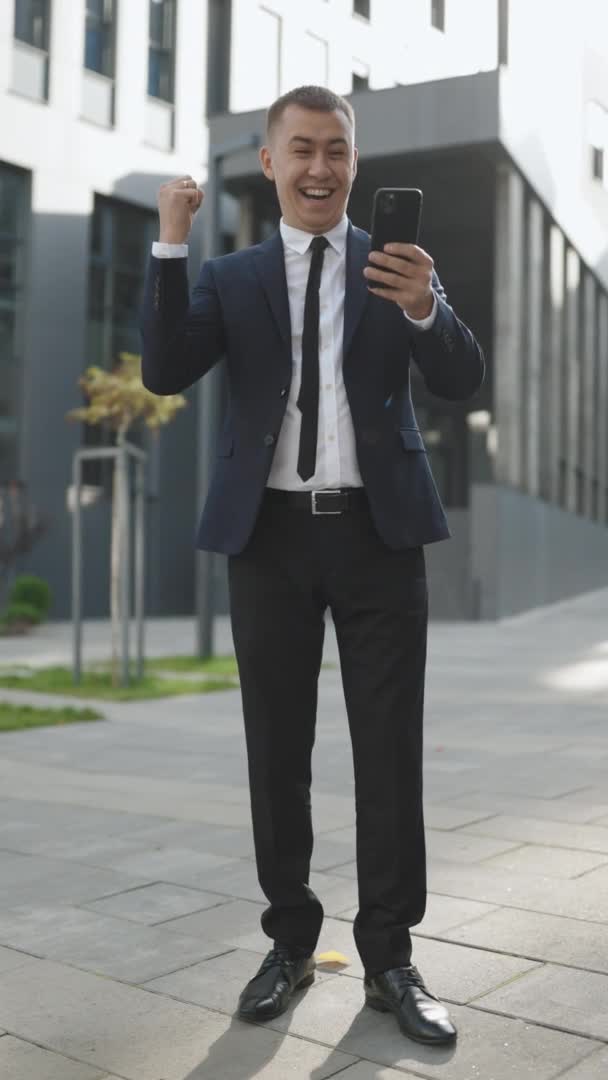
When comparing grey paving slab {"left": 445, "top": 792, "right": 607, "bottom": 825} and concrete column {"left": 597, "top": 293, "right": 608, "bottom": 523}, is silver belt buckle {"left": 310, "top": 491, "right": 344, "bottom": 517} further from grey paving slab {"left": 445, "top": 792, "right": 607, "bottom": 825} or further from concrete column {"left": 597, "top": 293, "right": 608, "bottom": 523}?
concrete column {"left": 597, "top": 293, "right": 608, "bottom": 523}

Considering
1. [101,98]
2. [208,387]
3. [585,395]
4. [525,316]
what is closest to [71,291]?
[101,98]

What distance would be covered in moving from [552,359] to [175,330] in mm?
25636

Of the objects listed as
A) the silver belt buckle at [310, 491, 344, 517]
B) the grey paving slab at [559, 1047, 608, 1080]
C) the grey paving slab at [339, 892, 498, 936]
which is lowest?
the grey paving slab at [339, 892, 498, 936]

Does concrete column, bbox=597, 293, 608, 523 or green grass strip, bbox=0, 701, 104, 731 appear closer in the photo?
green grass strip, bbox=0, 701, 104, 731

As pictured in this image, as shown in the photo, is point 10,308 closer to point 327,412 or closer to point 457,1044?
point 327,412

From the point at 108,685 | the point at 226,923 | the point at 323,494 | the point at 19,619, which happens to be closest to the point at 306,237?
the point at 323,494

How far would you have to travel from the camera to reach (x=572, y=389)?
3075 centimetres

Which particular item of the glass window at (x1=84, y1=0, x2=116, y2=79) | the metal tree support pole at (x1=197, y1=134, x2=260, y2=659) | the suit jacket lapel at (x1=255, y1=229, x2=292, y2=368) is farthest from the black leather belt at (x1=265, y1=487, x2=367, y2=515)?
the glass window at (x1=84, y1=0, x2=116, y2=79)

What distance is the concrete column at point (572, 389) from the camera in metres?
30.2

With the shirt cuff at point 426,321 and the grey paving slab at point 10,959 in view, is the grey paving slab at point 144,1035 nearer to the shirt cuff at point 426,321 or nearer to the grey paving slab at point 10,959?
the grey paving slab at point 10,959

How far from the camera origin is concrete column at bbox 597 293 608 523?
3566 cm

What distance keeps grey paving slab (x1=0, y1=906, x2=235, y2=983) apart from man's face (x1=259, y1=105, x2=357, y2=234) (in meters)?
1.98

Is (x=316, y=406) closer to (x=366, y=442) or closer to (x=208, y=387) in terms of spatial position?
(x=366, y=442)

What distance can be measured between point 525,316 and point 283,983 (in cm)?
2256
